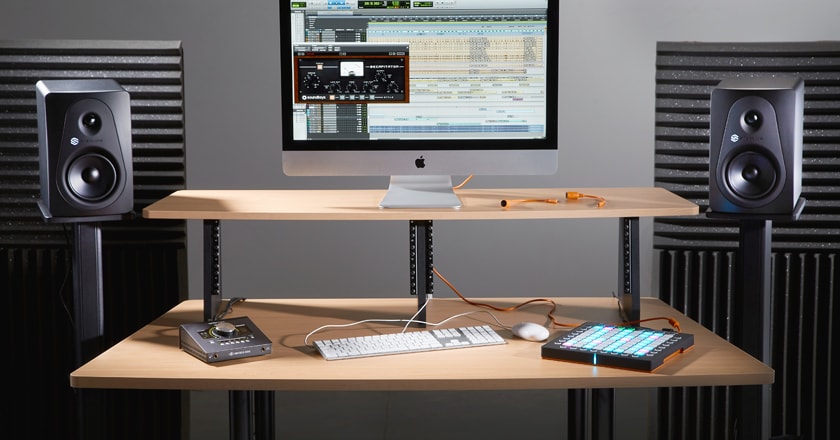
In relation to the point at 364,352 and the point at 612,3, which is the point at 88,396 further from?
the point at 612,3

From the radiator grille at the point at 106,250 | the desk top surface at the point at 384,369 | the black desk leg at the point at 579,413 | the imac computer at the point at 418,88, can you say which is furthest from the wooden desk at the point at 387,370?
the radiator grille at the point at 106,250

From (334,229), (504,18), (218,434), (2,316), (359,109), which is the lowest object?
(218,434)

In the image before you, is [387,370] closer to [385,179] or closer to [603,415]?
[603,415]

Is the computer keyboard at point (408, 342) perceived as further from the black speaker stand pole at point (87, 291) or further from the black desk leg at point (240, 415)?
the black speaker stand pole at point (87, 291)

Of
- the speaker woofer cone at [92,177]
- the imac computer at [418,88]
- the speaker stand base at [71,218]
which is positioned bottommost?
the speaker stand base at [71,218]

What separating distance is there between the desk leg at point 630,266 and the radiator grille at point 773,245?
1.15 m

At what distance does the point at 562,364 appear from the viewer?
7.04 feet

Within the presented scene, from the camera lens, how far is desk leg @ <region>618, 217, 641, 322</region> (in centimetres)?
252

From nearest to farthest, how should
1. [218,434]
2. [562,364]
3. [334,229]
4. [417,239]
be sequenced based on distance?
[562,364], [417,239], [218,434], [334,229]

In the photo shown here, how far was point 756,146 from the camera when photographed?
2400 millimetres

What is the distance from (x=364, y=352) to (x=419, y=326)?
33cm

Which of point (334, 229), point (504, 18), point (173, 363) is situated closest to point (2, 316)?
point (334, 229)

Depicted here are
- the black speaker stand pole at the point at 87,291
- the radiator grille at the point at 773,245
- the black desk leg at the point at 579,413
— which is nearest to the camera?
the black speaker stand pole at the point at 87,291

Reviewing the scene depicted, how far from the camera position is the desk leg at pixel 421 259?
2502mm
